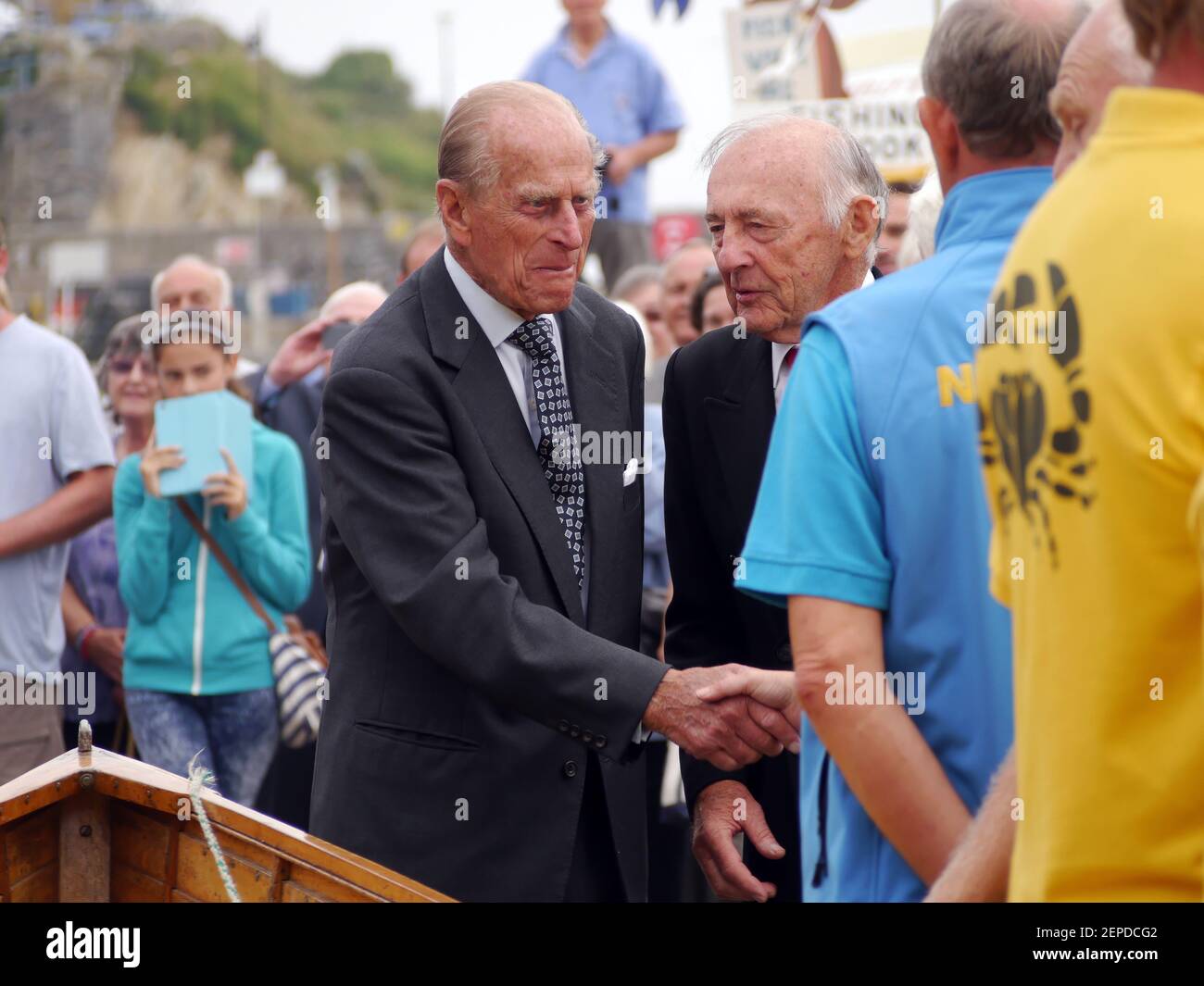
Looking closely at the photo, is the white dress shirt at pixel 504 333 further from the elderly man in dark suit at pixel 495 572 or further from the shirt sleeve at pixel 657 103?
the shirt sleeve at pixel 657 103

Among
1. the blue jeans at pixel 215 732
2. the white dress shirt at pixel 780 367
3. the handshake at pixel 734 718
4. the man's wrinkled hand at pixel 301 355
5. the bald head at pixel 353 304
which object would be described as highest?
the bald head at pixel 353 304

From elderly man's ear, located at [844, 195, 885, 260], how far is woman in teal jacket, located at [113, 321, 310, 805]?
273 centimetres

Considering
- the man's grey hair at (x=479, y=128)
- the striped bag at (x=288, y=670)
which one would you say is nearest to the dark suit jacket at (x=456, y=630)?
the man's grey hair at (x=479, y=128)

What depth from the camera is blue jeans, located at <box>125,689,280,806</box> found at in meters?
5.36

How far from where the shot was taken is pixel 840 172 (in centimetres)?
325

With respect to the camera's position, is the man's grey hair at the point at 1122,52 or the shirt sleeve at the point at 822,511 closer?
the man's grey hair at the point at 1122,52

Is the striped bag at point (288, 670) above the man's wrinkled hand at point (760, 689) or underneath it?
underneath

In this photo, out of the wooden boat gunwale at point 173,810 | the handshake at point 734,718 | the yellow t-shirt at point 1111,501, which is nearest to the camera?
the yellow t-shirt at point 1111,501

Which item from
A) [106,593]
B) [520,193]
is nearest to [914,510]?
[520,193]

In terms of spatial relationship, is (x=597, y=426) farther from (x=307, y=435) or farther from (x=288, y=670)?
(x=307, y=435)

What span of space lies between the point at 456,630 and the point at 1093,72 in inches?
64.6

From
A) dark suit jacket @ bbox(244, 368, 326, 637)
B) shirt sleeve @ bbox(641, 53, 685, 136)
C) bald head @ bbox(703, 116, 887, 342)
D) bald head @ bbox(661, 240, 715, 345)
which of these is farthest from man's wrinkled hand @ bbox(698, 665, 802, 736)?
shirt sleeve @ bbox(641, 53, 685, 136)

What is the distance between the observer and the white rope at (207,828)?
10.3 feet

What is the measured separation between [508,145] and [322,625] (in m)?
3.32
